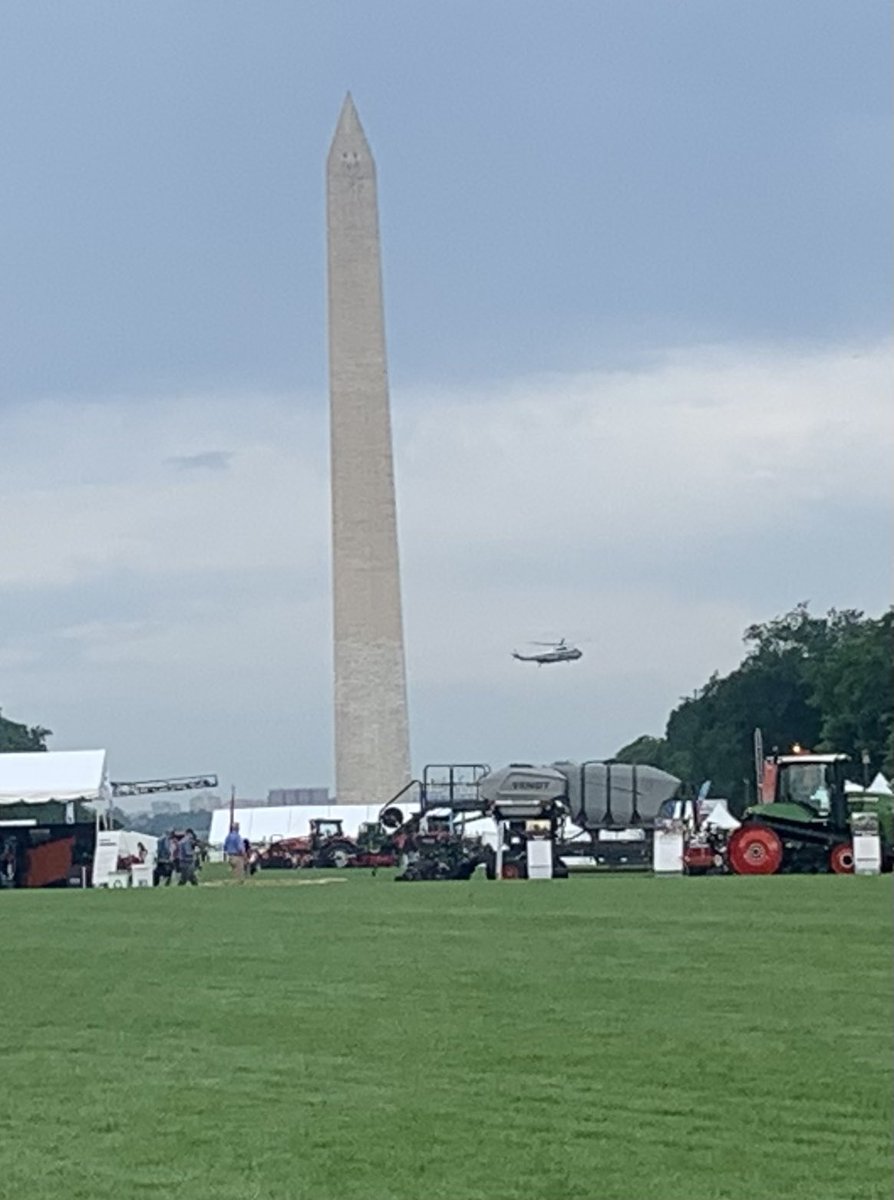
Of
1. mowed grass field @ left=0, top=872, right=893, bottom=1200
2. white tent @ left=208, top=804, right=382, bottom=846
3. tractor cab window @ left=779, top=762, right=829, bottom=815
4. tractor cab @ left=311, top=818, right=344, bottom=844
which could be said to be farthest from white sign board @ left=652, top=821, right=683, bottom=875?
white tent @ left=208, top=804, right=382, bottom=846

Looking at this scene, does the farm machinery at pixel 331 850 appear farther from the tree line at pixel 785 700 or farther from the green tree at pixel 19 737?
the green tree at pixel 19 737

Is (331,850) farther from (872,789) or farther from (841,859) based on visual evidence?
(841,859)

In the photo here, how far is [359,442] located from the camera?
6159cm

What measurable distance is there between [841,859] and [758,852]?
4.30 ft

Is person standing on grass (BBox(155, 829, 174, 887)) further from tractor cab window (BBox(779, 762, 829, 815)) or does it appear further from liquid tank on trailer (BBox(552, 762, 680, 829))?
tractor cab window (BBox(779, 762, 829, 815))

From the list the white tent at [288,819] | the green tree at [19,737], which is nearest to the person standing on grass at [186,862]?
the white tent at [288,819]

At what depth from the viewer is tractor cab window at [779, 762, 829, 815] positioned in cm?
3941

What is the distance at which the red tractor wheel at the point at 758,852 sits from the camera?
37531 millimetres

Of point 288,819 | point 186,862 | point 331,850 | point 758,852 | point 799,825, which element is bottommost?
point 758,852

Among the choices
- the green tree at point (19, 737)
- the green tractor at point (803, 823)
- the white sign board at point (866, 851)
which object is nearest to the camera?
the white sign board at point (866, 851)

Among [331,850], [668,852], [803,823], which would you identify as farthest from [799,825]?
[331,850]

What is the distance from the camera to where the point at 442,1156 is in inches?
360

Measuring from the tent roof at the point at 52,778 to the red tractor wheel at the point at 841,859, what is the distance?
19396 mm

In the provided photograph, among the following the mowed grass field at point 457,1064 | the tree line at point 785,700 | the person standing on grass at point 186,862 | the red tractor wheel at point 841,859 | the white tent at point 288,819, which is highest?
the tree line at point 785,700
